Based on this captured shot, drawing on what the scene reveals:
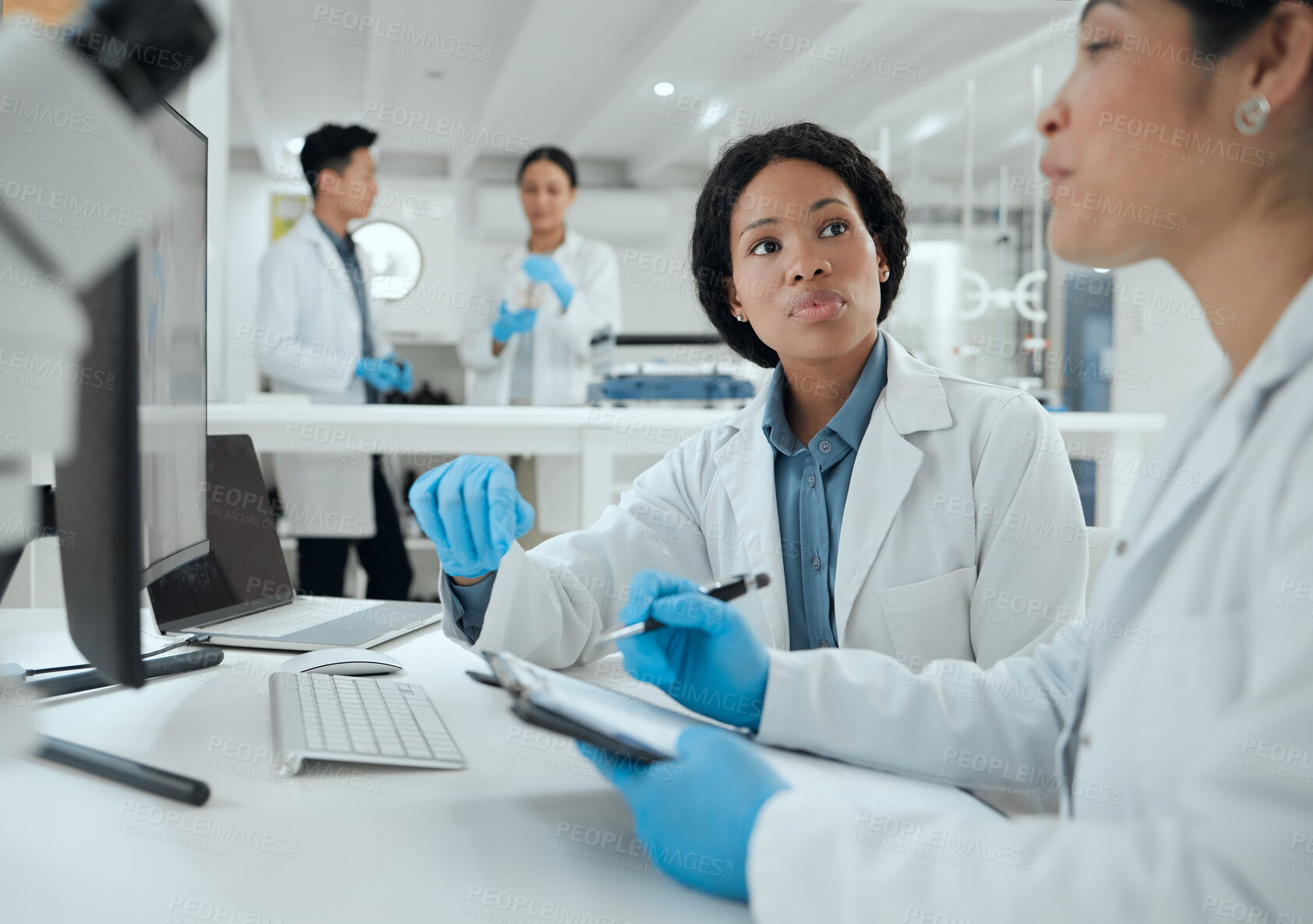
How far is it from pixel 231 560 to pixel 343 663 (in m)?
0.48

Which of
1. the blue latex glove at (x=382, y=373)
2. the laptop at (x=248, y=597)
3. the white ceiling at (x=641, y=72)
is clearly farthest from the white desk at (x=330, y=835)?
the white ceiling at (x=641, y=72)

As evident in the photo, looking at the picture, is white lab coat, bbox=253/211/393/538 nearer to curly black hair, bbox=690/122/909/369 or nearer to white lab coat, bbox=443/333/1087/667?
curly black hair, bbox=690/122/909/369

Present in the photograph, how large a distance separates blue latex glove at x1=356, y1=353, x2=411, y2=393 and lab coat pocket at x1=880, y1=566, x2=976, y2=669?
238 cm

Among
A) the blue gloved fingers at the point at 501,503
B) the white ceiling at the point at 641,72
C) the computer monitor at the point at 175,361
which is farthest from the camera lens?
the white ceiling at the point at 641,72

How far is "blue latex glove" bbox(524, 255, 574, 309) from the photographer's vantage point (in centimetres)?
370

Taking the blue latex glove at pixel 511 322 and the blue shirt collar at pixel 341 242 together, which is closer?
the blue shirt collar at pixel 341 242

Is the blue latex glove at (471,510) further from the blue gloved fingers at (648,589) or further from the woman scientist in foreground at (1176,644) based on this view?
the woman scientist in foreground at (1176,644)

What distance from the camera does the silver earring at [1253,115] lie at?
1.80ft

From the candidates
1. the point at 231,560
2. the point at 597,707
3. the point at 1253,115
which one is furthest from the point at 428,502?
the point at 1253,115

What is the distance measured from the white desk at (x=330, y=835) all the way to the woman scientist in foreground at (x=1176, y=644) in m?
0.06

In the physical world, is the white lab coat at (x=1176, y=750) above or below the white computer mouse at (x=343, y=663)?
above

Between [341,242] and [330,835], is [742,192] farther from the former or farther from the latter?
[341,242]

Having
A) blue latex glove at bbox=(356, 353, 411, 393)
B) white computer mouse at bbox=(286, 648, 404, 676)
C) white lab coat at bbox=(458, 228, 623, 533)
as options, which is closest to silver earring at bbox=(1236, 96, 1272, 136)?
white computer mouse at bbox=(286, 648, 404, 676)

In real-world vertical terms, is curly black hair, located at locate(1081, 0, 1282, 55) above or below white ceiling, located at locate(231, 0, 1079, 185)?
below
